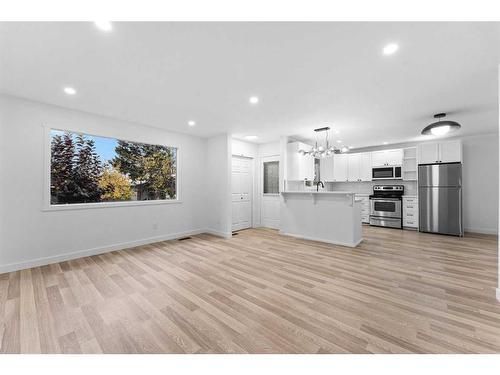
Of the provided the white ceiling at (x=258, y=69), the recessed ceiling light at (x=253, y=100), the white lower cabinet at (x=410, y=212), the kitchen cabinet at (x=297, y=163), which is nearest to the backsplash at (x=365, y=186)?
the white lower cabinet at (x=410, y=212)

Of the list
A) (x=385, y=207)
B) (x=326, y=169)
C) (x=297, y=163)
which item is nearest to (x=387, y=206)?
(x=385, y=207)

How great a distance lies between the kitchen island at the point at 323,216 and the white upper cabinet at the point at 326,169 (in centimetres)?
307

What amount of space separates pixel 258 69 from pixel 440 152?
6.04m

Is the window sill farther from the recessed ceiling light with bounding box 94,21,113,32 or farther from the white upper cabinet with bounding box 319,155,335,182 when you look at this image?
the white upper cabinet with bounding box 319,155,335,182

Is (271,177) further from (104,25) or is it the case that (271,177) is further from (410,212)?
(104,25)

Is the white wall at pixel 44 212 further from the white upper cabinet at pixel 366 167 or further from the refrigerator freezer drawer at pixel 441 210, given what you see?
the refrigerator freezer drawer at pixel 441 210

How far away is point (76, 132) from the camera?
370cm

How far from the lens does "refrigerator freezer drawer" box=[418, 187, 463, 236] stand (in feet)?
17.0

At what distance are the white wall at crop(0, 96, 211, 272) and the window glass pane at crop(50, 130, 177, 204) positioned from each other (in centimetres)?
20

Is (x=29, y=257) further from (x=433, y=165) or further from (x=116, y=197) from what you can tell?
(x=433, y=165)

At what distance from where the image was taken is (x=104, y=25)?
1.71 m

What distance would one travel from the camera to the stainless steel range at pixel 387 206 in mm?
6104

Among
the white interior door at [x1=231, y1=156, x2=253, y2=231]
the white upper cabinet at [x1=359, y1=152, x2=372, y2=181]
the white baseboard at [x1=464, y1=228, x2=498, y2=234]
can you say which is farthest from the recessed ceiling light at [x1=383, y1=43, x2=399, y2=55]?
the white baseboard at [x1=464, y1=228, x2=498, y2=234]
